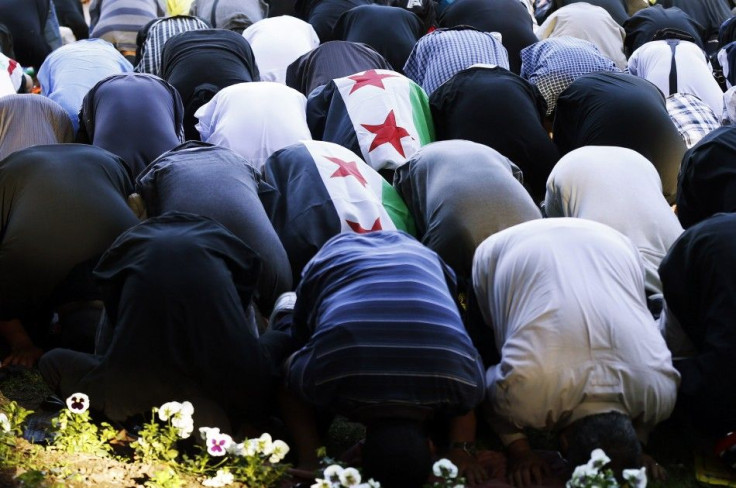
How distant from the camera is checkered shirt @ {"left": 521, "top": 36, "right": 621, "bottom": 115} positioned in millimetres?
6344

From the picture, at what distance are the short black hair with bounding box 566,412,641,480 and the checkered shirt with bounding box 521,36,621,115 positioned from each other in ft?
9.71

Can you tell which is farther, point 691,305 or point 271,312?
point 271,312

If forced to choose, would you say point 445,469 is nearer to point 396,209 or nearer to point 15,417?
point 15,417

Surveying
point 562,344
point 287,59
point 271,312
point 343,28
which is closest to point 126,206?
point 271,312

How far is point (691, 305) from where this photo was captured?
12.7 ft

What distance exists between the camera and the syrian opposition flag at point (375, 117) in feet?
17.5

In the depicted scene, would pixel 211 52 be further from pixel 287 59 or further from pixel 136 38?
pixel 136 38

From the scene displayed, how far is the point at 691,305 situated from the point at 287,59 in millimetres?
3554

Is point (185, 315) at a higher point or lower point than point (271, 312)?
higher

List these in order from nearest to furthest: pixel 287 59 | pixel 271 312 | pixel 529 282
Answer: pixel 529 282 < pixel 271 312 < pixel 287 59

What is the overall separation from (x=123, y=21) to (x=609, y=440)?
5.05 meters

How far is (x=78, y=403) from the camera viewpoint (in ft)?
11.8

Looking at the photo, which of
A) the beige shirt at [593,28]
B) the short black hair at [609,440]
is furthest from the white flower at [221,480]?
the beige shirt at [593,28]

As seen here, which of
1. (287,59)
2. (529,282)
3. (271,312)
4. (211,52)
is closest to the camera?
(529,282)
